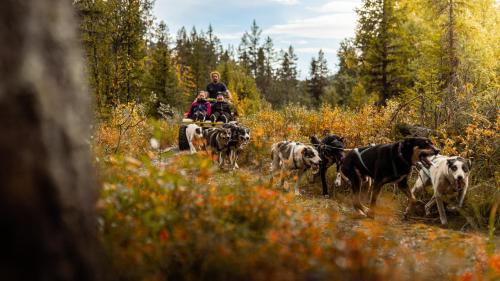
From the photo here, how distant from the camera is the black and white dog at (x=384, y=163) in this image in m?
5.79

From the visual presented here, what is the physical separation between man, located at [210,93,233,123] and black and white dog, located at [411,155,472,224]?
8.36 m

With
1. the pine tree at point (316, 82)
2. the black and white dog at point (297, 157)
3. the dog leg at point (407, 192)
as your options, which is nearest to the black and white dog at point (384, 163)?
the dog leg at point (407, 192)

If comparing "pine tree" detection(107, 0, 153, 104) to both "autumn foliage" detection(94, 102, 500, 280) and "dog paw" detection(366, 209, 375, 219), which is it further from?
"autumn foliage" detection(94, 102, 500, 280)

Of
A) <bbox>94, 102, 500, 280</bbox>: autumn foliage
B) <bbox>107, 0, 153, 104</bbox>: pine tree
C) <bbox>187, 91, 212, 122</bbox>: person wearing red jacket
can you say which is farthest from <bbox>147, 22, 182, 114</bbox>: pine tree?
<bbox>94, 102, 500, 280</bbox>: autumn foliage

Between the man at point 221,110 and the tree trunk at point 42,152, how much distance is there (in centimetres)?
1240

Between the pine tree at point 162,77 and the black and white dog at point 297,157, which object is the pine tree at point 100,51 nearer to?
the black and white dog at point 297,157

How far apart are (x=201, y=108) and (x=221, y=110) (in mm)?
725

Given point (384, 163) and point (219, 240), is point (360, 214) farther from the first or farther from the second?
point (219, 240)

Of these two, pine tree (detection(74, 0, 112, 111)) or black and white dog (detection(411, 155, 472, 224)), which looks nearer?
black and white dog (detection(411, 155, 472, 224))

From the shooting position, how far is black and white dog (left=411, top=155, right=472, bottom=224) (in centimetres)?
586

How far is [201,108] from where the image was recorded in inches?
558

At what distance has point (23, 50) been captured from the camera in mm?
1292

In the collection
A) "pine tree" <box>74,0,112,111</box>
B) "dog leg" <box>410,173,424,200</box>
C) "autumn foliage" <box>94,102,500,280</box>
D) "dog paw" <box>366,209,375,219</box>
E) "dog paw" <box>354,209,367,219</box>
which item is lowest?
"dog paw" <box>354,209,367,219</box>

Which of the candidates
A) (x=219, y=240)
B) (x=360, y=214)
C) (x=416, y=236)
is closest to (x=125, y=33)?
(x=360, y=214)
